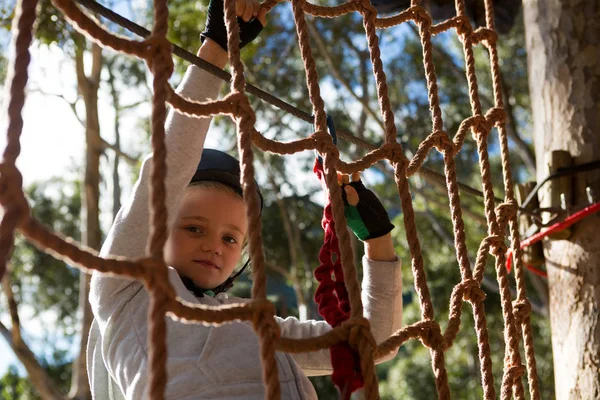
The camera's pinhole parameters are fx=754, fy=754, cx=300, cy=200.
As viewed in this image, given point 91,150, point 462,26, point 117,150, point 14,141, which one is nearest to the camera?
point 14,141

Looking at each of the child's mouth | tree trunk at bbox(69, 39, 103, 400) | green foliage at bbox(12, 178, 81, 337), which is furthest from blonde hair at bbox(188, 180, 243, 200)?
green foliage at bbox(12, 178, 81, 337)

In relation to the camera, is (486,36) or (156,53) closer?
(156,53)

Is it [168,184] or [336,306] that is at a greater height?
[168,184]

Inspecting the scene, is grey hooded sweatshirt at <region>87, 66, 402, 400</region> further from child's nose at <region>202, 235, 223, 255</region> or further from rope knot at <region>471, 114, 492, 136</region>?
rope knot at <region>471, 114, 492, 136</region>

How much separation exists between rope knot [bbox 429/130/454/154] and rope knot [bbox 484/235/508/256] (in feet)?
0.50

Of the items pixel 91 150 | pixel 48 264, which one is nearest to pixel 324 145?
pixel 91 150

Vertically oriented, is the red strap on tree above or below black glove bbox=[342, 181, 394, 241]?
below

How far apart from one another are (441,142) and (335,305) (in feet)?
1.09

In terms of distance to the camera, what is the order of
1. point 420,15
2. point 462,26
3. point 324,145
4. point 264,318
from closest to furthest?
point 264,318
point 324,145
point 420,15
point 462,26

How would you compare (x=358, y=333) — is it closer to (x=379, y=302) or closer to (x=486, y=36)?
(x=379, y=302)

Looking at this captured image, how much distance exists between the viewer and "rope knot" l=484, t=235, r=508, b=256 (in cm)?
A: 116

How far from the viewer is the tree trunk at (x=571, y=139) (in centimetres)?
126

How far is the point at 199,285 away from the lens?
3.53 ft

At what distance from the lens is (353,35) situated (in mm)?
5293
